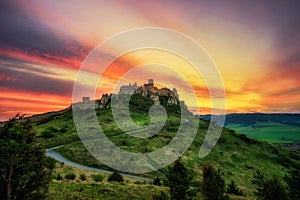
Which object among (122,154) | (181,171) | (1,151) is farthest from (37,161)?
(122,154)

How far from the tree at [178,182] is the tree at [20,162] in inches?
638

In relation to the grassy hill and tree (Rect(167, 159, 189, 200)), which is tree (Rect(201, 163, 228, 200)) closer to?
tree (Rect(167, 159, 189, 200))

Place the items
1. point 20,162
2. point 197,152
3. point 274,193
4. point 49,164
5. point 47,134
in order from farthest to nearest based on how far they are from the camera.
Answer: point 47,134
point 197,152
point 274,193
point 49,164
point 20,162

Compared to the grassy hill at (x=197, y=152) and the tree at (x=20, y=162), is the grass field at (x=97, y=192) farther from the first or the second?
the grassy hill at (x=197, y=152)

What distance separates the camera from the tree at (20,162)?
20.0 m

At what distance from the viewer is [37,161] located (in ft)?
71.5

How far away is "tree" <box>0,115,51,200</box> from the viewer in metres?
20.0

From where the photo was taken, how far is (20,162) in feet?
68.1

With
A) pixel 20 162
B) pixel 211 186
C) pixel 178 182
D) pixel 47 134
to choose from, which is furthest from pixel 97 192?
pixel 47 134

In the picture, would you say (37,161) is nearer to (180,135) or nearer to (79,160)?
(79,160)

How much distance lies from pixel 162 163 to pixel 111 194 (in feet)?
211

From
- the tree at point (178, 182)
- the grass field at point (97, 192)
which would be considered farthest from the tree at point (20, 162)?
the tree at point (178, 182)

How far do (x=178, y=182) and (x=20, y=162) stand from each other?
1941cm

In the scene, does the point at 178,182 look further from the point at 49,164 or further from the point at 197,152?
the point at 197,152
